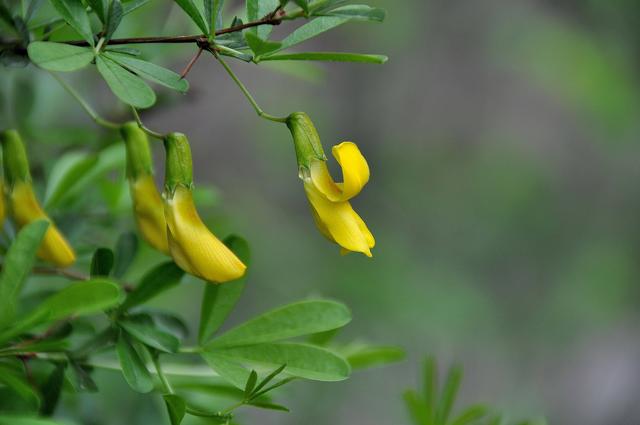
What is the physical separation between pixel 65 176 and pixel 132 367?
22 centimetres

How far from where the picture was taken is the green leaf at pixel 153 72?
0.44 m

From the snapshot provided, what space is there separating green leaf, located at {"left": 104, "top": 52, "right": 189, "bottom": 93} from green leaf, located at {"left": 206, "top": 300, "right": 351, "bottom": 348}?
15 centimetres

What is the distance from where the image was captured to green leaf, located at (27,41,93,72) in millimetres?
406

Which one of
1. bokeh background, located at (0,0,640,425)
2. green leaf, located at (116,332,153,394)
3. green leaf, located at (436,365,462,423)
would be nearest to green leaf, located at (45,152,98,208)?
green leaf, located at (116,332,153,394)

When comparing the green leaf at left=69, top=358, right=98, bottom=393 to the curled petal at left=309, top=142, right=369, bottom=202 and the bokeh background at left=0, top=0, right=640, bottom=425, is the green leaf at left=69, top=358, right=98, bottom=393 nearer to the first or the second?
the curled petal at left=309, top=142, right=369, bottom=202

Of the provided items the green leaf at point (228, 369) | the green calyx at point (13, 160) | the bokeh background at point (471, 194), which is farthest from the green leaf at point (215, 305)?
the bokeh background at point (471, 194)

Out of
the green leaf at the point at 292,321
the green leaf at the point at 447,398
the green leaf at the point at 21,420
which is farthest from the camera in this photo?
the green leaf at the point at 447,398

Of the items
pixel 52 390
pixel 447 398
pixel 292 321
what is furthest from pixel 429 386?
pixel 52 390

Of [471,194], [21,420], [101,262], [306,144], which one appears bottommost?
[21,420]

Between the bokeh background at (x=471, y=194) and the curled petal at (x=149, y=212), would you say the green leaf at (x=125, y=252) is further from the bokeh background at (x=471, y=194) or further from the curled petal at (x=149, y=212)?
the bokeh background at (x=471, y=194)

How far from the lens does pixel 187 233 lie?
1.62 ft

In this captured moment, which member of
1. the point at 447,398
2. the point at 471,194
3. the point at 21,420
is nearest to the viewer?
the point at 21,420

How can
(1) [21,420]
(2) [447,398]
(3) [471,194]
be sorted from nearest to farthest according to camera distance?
1. (1) [21,420]
2. (2) [447,398]
3. (3) [471,194]

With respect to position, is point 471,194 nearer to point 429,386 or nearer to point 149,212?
point 429,386
